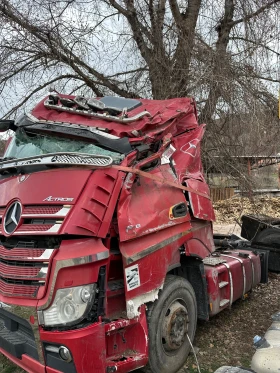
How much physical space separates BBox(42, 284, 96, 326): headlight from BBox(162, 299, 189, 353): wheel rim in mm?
1058

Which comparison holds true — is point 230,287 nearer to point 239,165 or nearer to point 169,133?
point 169,133

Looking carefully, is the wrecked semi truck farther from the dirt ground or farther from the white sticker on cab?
the dirt ground

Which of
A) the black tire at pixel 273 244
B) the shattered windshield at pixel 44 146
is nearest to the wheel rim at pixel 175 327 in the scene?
the shattered windshield at pixel 44 146

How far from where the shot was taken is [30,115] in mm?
4434

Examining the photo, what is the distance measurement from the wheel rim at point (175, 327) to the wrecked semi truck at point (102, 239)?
0.06 feet

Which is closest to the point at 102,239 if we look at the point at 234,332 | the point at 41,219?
the point at 41,219

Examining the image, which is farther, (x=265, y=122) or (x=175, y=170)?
(x=265, y=122)

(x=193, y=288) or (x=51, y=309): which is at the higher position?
(x=51, y=309)

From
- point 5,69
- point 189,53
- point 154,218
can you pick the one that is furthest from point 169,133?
point 5,69

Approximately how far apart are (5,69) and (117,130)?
5088mm

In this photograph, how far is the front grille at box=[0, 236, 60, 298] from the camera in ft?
10.4

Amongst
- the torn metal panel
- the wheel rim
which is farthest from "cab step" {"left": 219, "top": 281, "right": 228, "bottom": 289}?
the torn metal panel

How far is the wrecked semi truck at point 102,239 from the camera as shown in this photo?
3135 mm

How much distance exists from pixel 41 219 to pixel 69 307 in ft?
2.56
